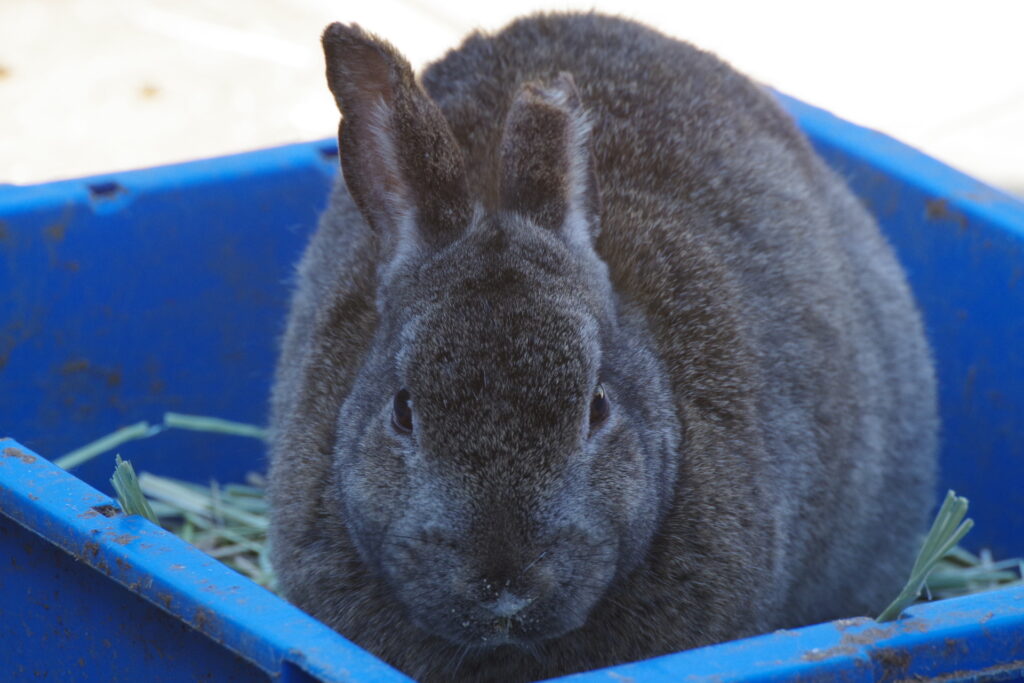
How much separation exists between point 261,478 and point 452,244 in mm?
1749

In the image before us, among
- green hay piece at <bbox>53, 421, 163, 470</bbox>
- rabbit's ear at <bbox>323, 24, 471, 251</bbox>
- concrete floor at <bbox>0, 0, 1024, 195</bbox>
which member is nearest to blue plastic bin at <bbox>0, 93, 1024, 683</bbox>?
green hay piece at <bbox>53, 421, 163, 470</bbox>

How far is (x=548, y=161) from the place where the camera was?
7.80 ft

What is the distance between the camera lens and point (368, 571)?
8.01 feet

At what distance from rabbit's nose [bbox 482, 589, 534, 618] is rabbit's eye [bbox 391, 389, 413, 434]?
1.10 ft

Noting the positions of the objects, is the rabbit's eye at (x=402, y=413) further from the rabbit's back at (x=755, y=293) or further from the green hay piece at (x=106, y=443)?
the green hay piece at (x=106, y=443)

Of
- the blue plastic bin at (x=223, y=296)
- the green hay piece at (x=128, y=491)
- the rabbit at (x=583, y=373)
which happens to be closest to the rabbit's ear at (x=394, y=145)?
the rabbit at (x=583, y=373)

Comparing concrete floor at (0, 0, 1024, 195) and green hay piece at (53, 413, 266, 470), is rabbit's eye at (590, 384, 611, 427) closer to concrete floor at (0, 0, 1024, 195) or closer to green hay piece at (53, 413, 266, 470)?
green hay piece at (53, 413, 266, 470)

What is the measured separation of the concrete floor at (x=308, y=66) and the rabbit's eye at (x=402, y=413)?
3.27 metres

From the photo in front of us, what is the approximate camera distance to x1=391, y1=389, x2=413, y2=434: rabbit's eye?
7.04 feet

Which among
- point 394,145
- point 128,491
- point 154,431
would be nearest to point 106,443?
point 154,431

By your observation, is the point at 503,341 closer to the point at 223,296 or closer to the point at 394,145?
the point at 394,145

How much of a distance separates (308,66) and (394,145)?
12.2ft

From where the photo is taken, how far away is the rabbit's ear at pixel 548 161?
7.75ft

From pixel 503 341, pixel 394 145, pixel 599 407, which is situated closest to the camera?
pixel 503 341
